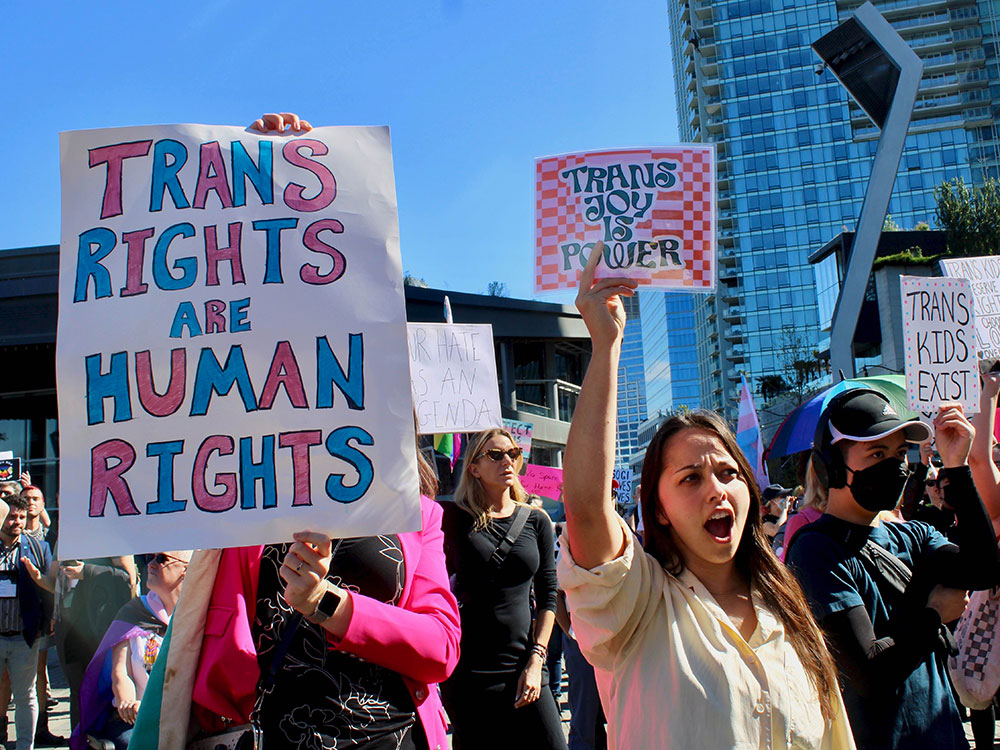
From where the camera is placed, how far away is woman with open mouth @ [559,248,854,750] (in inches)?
73.4

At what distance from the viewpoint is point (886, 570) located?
2689mm

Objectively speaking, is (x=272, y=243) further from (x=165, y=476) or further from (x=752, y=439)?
(x=752, y=439)

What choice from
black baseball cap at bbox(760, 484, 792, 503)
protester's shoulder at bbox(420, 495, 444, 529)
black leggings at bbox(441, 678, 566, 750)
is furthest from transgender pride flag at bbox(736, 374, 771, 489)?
protester's shoulder at bbox(420, 495, 444, 529)

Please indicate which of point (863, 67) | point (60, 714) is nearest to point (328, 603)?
point (60, 714)

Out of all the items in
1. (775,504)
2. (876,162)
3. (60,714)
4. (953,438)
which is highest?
(876,162)

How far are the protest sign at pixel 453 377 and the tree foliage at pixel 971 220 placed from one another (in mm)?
48027

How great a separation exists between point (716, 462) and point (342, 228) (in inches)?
45.6

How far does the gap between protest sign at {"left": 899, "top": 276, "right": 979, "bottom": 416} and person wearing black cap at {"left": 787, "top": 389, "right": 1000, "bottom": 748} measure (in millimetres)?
942

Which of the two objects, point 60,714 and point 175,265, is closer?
point 175,265

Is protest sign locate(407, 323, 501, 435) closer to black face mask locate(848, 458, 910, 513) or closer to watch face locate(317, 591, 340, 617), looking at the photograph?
black face mask locate(848, 458, 910, 513)

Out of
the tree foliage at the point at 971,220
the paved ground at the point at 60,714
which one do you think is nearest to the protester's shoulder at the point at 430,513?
the paved ground at the point at 60,714

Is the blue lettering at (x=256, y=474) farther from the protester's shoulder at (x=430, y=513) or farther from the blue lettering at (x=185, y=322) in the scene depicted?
the protester's shoulder at (x=430, y=513)

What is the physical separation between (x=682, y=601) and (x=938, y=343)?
112 inches

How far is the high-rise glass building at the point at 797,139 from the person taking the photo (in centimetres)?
9212
